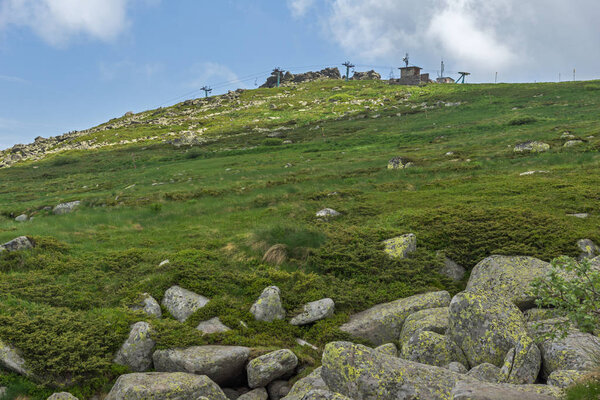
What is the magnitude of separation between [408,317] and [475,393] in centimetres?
541

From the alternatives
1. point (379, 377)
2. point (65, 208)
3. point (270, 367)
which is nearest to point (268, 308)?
point (270, 367)

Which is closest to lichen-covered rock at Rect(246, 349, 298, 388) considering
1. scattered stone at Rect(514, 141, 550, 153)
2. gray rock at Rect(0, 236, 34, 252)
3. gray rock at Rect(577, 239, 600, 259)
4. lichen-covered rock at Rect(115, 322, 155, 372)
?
lichen-covered rock at Rect(115, 322, 155, 372)

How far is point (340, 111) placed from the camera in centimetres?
10806

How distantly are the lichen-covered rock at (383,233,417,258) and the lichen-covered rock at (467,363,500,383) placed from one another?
23.0 feet

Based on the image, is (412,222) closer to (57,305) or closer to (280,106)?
(57,305)

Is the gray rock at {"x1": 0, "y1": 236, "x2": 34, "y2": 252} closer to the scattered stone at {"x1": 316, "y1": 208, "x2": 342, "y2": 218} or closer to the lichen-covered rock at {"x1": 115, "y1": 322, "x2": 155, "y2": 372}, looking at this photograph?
the lichen-covered rock at {"x1": 115, "y1": 322, "x2": 155, "y2": 372}

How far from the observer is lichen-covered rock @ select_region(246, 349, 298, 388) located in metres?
9.34

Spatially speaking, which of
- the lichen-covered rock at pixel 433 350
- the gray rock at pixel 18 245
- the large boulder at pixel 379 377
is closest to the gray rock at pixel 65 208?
the gray rock at pixel 18 245

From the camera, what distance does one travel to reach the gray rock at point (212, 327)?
36.6 feet

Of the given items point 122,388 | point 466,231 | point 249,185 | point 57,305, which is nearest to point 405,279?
point 466,231

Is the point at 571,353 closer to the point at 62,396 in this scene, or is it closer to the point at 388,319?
the point at 388,319

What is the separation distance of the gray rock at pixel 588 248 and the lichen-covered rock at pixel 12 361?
16.9 metres

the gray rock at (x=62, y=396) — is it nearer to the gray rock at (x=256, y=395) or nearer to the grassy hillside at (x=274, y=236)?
the grassy hillside at (x=274, y=236)

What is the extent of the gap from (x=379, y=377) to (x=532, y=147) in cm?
3479
